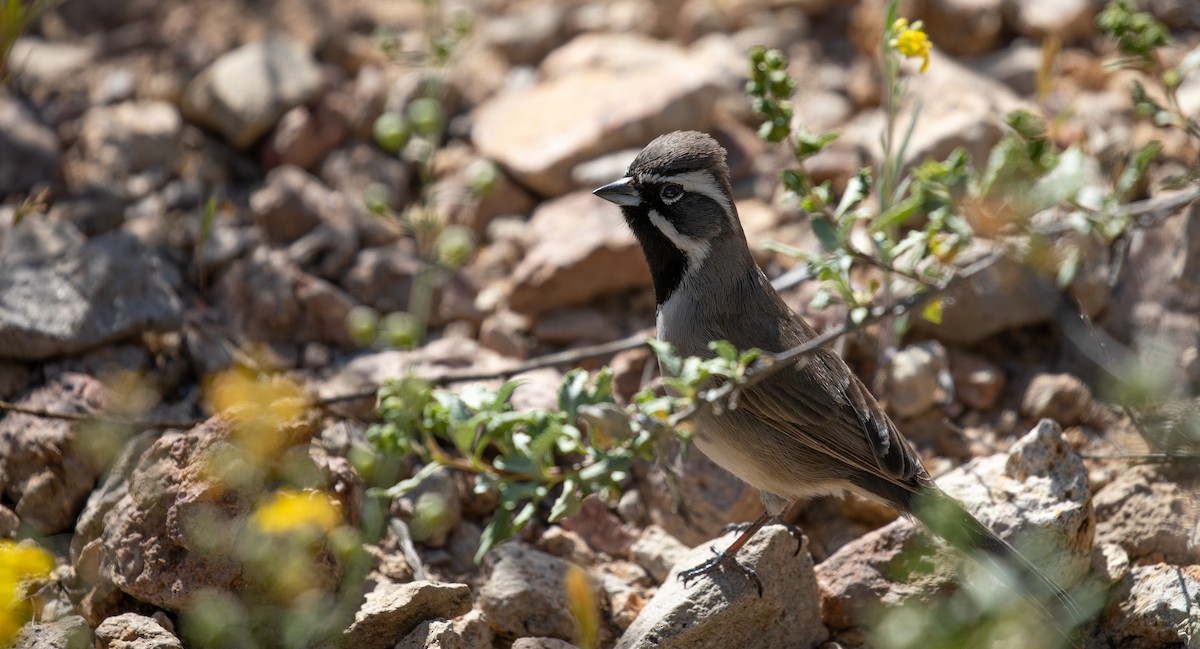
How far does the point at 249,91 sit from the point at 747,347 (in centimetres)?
351

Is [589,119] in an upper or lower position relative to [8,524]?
upper

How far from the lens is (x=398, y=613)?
4.09 m

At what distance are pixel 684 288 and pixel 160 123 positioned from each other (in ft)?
11.3

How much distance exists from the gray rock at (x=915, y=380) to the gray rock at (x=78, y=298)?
3409mm

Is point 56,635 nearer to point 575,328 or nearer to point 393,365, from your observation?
point 393,365

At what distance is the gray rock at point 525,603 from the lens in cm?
445

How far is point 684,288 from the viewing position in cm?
500

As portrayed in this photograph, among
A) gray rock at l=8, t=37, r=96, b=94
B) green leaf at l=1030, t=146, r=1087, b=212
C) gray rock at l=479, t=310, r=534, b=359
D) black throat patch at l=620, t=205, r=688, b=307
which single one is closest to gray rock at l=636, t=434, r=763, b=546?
black throat patch at l=620, t=205, r=688, b=307

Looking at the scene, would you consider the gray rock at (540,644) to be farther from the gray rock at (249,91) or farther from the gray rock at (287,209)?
the gray rock at (249,91)

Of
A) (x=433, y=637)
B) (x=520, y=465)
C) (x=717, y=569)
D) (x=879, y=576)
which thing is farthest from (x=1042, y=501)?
(x=433, y=637)

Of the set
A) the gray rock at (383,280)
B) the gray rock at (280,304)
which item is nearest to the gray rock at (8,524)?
the gray rock at (280,304)

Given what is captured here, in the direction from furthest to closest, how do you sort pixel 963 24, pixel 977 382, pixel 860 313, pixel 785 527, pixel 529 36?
pixel 529 36 < pixel 963 24 < pixel 977 382 < pixel 785 527 < pixel 860 313

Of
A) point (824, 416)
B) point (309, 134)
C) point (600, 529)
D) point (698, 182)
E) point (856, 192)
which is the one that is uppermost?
point (856, 192)

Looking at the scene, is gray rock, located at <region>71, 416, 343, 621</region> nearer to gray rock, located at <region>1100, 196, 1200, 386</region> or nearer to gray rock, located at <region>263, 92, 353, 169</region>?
gray rock, located at <region>263, 92, 353, 169</region>
